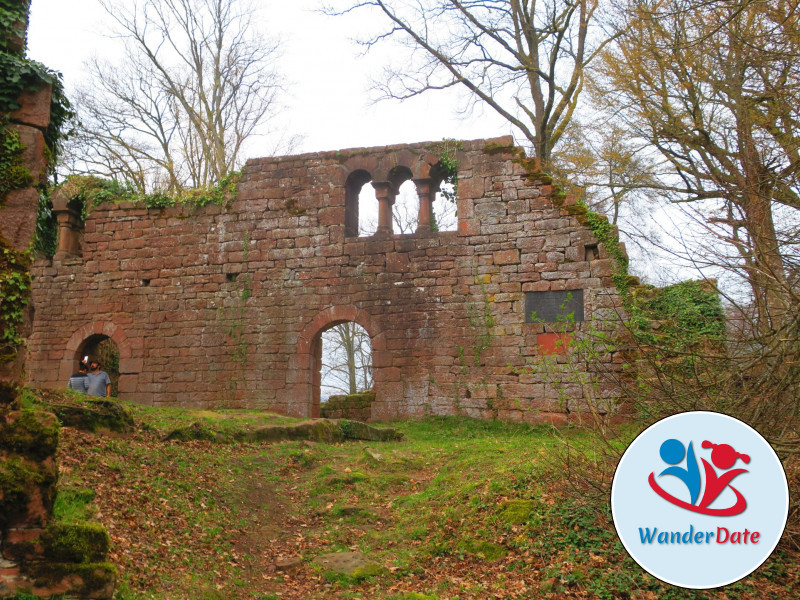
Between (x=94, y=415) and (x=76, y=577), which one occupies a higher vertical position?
(x=94, y=415)

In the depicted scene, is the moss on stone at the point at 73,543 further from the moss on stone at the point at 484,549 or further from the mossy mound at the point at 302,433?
the mossy mound at the point at 302,433

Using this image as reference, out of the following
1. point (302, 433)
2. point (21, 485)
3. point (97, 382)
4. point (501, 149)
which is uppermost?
point (501, 149)

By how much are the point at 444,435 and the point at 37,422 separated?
316 inches

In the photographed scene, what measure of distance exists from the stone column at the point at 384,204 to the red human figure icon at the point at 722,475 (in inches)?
410

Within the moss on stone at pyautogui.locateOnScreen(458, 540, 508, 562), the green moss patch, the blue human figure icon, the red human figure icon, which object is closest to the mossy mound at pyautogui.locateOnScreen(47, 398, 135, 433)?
the green moss patch

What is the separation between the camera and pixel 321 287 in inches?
529

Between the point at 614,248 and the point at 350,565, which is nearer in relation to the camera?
the point at 350,565

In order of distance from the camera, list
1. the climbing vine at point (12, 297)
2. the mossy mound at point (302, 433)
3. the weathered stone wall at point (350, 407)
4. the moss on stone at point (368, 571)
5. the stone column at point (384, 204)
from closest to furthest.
A: the climbing vine at point (12, 297) → the moss on stone at point (368, 571) → the mossy mound at point (302, 433) → the stone column at point (384, 204) → the weathered stone wall at point (350, 407)

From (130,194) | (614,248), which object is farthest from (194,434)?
(130,194)

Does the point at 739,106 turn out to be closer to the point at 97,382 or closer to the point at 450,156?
the point at 450,156

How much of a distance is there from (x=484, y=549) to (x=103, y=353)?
1246 cm

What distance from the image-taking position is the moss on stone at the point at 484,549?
590 centimetres

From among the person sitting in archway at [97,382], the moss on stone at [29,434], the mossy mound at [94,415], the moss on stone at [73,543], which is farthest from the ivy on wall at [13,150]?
the person sitting in archway at [97,382]

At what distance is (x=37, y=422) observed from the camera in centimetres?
445
